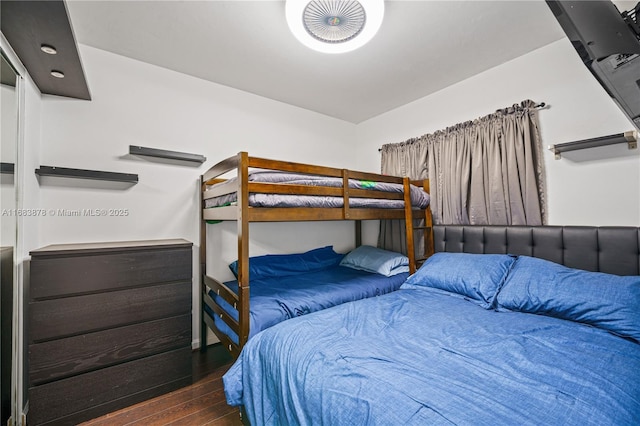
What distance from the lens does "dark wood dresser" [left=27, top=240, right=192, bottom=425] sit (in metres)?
1.54

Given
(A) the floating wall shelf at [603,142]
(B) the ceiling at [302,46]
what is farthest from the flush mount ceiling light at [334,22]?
(A) the floating wall shelf at [603,142]

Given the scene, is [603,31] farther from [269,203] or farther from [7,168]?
[7,168]

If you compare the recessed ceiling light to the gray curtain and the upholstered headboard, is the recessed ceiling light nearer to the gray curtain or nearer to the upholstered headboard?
the gray curtain

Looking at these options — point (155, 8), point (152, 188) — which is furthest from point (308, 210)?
point (155, 8)

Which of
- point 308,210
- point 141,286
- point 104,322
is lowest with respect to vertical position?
point 104,322

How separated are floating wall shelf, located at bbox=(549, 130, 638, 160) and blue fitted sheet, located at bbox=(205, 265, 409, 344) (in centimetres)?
160

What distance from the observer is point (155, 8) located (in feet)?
5.56

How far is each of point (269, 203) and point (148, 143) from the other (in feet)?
4.70

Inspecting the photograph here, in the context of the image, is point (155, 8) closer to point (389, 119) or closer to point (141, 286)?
point (141, 286)

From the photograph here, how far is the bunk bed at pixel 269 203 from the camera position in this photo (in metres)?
1.60

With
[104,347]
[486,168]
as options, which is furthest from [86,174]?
[486,168]

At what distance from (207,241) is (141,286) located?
31.7 inches

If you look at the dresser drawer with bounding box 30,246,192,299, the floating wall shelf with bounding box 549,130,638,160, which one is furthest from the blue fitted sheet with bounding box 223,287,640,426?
the floating wall shelf with bounding box 549,130,638,160

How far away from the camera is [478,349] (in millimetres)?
1147
